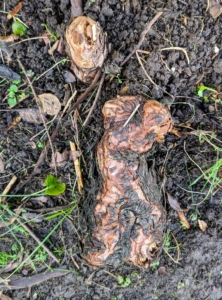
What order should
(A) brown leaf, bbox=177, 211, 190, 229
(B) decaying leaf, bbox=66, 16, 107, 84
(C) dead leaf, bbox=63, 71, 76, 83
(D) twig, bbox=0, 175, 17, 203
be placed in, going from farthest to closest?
(A) brown leaf, bbox=177, 211, 190, 229, (D) twig, bbox=0, 175, 17, 203, (C) dead leaf, bbox=63, 71, 76, 83, (B) decaying leaf, bbox=66, 16, 107, 84

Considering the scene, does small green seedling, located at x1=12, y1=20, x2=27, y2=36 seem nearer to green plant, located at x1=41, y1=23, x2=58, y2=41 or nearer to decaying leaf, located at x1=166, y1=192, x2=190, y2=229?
green plant, located at x1=41, y1=23, x2=58, y2=41

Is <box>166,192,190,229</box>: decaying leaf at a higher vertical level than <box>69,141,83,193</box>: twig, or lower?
lower

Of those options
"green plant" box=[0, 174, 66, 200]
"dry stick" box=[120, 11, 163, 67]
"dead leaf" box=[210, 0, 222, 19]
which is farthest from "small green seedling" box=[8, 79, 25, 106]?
"dead leaf" box=[210, 0, 222, 19]

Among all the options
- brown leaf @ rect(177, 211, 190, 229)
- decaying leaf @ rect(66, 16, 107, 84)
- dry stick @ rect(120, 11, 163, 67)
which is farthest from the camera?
brown leaf @ rect(177, 211, 190, 229)

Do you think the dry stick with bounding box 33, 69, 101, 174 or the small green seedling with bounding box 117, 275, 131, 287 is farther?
the small green seedling with bounding box 117, 275, 131, 287

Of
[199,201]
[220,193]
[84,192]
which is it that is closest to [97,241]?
[84,192]

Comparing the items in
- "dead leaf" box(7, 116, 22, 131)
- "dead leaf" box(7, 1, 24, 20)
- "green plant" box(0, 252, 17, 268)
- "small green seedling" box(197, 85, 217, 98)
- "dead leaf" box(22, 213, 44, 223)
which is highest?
"dead leaf" box(7, 1, 24, 20)

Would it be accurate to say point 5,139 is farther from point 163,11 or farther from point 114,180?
point 163,11
